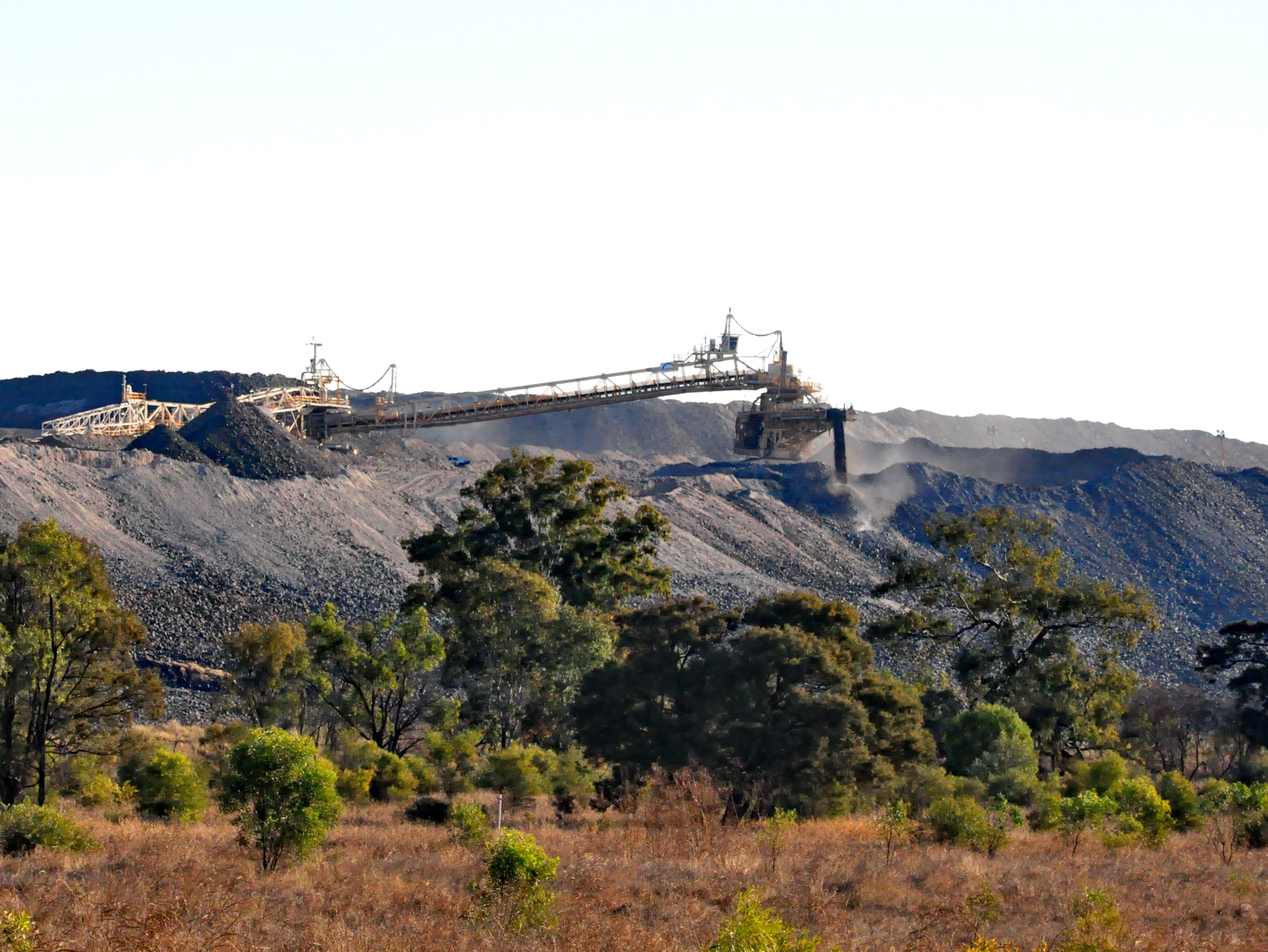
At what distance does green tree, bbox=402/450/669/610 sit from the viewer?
35312mm

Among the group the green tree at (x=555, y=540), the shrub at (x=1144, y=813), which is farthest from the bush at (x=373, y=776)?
the shrub at (x=1144, y=813)

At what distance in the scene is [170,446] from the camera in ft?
200

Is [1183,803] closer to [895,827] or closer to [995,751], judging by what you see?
[995,751]

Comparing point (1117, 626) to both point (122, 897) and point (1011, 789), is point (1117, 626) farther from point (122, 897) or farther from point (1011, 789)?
point (122, 897)

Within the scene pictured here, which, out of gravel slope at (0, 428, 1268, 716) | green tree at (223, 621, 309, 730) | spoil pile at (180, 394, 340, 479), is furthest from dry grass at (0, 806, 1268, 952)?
spoil pile at (180, 394, 340, 479)

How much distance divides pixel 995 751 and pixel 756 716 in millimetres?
6622

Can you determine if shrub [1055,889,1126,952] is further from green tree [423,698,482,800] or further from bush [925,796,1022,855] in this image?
green tree [423,698,482,800]

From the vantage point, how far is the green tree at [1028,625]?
33.1 metres

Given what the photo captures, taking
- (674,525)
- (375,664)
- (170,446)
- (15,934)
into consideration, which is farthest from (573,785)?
(170,446)

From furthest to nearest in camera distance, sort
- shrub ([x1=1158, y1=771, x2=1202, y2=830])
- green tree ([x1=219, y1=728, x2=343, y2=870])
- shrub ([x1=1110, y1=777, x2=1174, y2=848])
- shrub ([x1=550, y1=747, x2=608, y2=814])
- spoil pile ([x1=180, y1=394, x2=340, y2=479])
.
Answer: spoil pile ([x1=180, y1=394, x2=340, y2=479]) → shrub ([x1=1158, y1=771, x2=1202, y2=830]) → shrub ([x1=550, y1=747, x2=608, y2=814]) → shrub ([x1=1110, y1=777, x2=1174, y2=848]) → green tree ([x1=219, y1=728, x2=343, y2=870])

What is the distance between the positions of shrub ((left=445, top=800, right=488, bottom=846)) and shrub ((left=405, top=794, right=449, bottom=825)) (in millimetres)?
2198

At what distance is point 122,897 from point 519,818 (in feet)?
28.6

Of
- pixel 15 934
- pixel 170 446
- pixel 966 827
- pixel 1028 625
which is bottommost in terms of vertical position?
pixel 966 827

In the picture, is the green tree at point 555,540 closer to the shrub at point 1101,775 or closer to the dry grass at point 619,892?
the shrub at point 1101,775
